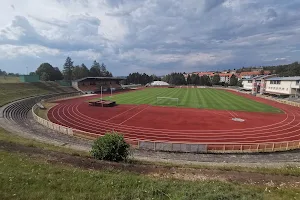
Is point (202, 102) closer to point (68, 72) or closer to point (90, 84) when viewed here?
point (90, 84)

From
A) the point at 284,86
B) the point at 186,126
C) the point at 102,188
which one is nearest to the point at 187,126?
the point at 186,126

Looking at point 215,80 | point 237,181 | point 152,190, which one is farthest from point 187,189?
point 215,80

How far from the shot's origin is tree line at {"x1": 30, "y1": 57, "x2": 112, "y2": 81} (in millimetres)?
106256

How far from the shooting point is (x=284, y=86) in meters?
67.4

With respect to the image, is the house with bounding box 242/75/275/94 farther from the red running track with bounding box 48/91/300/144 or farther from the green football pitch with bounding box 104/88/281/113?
the red running track with bounding box 48/91/300/144

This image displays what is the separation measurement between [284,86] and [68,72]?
11117 centimetres

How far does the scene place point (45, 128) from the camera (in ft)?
91.7

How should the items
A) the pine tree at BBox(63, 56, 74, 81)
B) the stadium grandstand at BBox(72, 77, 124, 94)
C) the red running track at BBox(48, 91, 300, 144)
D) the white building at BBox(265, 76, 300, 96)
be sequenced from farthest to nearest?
1. the pine tree at BBox(63, 56, 74, 81)
2. the stadium grandstand at BBox(72, 77, 124, 94)
3. the white building at BBox(265, 76, 300, 96)
4. the red running track at BBox(48, 91, 300, 144)

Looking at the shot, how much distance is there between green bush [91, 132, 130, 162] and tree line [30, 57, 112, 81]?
9445 cm

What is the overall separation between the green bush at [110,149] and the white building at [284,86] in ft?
212

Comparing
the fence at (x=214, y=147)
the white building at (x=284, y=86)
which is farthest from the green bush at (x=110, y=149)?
the white building at (x=284, y=86)

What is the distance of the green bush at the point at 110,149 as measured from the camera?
13.4m

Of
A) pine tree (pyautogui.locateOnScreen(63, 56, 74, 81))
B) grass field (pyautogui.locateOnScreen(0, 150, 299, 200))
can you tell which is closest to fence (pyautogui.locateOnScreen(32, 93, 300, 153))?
grass field (pyautogui.locateOnScreen(0, 150, 299, 200))

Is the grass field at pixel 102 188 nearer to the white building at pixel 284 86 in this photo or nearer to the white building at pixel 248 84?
the white building at pixel 284 86
